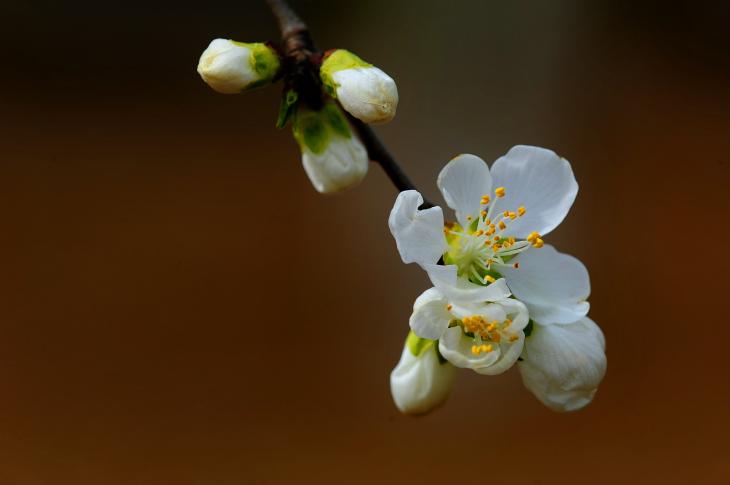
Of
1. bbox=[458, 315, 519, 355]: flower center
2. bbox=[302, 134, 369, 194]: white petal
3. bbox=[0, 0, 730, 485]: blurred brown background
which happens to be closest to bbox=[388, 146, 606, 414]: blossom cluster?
bbox=[458, 315, 519, 355]: flower center

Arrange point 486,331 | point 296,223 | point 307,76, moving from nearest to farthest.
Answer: point 486,331 → point 307,76 → point 296,223

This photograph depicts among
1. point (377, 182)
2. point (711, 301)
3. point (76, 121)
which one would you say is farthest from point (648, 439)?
point (76, 121)

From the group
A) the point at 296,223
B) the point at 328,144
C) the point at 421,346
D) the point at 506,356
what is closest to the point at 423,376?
the point at 421,346

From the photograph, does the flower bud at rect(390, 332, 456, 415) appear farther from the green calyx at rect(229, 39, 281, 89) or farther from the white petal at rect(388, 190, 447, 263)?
the green calyx at rect(229, 39, 281, 89)

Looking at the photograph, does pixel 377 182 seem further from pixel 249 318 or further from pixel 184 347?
pixel 184 347

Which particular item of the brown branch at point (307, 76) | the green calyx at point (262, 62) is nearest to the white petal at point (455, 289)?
the brown branch at point (307, 76)

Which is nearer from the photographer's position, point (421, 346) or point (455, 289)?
point (455, 289)

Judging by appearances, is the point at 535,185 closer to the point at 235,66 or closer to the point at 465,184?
the point at 465,184
